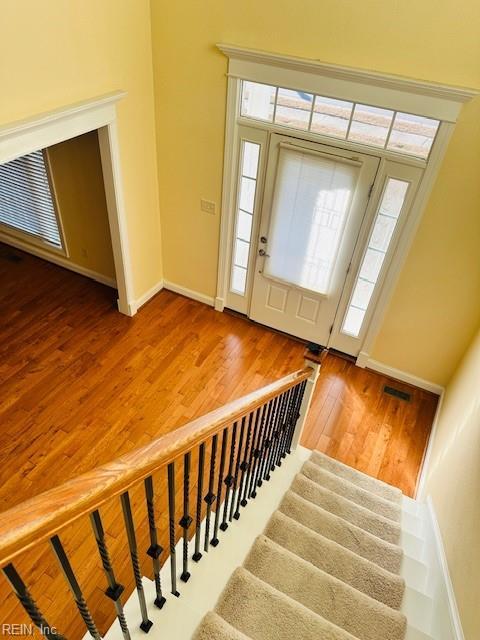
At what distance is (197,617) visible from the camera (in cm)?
164

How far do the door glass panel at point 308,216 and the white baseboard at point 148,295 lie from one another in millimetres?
1412

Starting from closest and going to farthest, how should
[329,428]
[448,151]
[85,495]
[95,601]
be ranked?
[85,495]
[95,601]
[448,151]
[329,428]

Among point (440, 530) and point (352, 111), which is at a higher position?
point (352, 111)

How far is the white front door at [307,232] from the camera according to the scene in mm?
3514

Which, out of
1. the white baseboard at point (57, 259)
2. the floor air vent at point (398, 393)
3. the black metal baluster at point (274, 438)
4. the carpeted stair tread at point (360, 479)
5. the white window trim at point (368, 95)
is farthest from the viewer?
the white baseboard at point (57, 259)

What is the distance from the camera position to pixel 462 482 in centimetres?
247

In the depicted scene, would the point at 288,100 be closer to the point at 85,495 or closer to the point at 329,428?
the point at 329,428

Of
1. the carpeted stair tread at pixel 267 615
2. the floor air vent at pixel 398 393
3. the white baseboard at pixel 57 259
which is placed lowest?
the floor air vent at pixel 398 393

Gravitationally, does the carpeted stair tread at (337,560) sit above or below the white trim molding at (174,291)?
above

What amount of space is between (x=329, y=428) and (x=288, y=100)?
2.79 meters

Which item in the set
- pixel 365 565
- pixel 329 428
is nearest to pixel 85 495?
pixel 365 565

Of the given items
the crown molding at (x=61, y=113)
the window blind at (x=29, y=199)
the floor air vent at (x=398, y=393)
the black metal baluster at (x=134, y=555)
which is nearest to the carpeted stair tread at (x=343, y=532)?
the black metal baluster at (x=134, y=555)

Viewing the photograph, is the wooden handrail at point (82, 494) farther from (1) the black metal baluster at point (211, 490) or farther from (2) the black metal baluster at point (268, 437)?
(2) the black metal baluster at point (268, 437)

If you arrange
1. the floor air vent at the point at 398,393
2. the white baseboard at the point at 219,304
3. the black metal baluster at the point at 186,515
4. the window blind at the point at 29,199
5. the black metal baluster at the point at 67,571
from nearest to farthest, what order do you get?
the black metal baluster at the point at 67,571 → the black metal baluster at the point at 186,515 → the floor air vent at the point at 398,393 → the window blind at the point at 29,199 → the white baseboard at the point at 219,304
